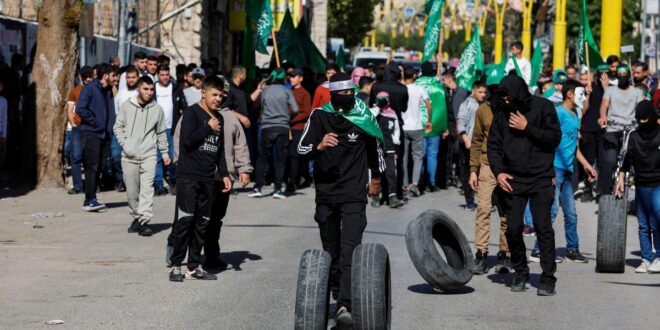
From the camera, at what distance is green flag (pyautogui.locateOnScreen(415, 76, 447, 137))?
20.4 meters

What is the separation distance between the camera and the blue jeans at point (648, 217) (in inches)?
488

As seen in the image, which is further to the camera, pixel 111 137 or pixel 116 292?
pixel 111 137

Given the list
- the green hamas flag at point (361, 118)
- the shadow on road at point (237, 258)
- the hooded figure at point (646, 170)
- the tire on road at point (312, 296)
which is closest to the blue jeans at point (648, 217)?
the hooded figure at point (646, 170)

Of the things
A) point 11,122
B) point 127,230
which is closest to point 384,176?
point 127,230

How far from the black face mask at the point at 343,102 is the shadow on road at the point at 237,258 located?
3036 mm

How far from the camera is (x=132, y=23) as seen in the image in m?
28.5

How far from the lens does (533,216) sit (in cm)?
1084

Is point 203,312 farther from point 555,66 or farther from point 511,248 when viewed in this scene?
point 555,66

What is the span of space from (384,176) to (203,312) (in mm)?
8840

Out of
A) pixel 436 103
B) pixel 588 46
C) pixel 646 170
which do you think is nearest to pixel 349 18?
pixel 588 46

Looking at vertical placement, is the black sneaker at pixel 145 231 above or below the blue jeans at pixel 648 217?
below

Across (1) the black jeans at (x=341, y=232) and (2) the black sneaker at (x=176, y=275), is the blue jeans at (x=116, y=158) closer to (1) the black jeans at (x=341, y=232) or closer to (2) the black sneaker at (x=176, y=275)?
(2) the black sneaker at (x=176, y=275)

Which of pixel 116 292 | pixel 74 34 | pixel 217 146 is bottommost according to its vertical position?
pixel 116 292

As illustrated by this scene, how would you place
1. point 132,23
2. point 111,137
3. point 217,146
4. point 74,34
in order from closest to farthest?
point 217,146 < point 111,137 < point 74,34 < point 132,23
